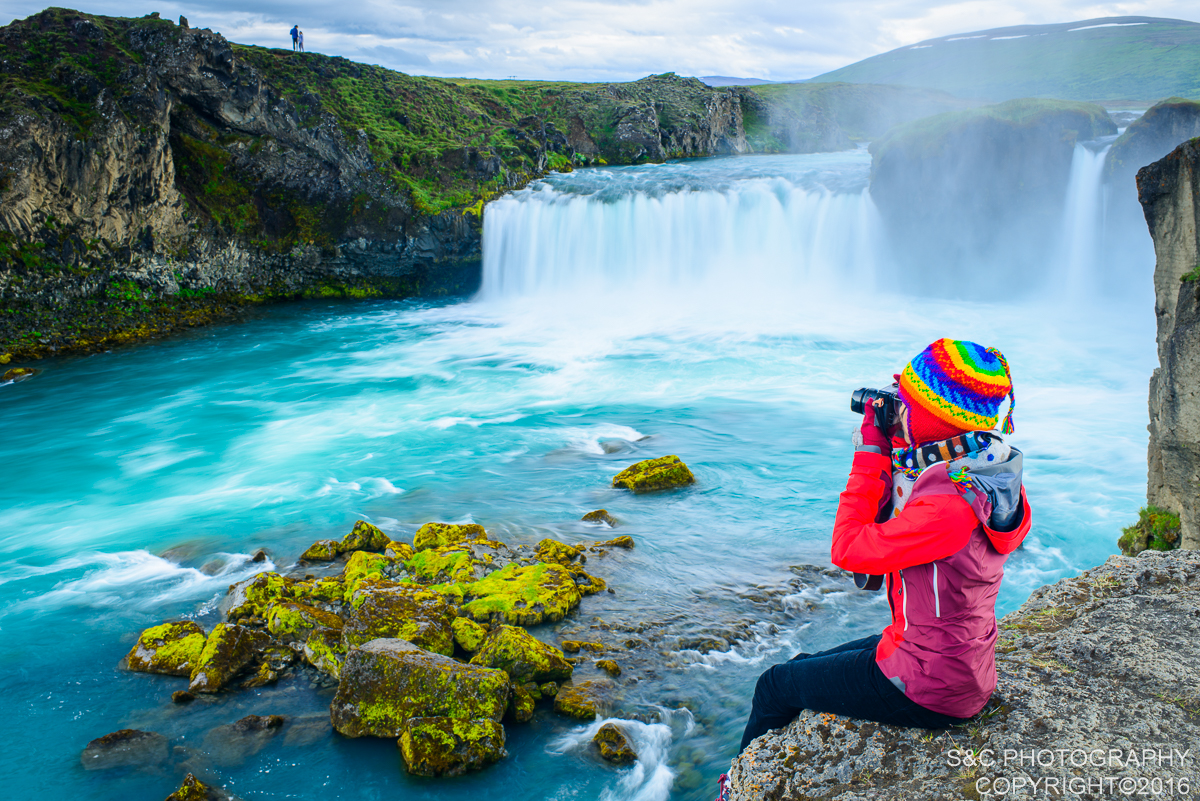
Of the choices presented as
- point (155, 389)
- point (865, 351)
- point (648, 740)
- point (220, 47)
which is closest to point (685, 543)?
point (648, 740)

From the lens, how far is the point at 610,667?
646 centimetres

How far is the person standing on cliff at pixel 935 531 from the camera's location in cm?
250

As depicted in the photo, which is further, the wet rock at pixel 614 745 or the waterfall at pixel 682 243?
the waterfall at pixel 682 243

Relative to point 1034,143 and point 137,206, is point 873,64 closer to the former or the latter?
point 1034,143

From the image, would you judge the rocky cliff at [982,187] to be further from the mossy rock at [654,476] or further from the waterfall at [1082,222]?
the mossy rock at [654,476]

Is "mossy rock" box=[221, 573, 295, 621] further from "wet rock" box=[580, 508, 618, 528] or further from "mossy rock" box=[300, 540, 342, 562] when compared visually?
"wet rock" box=[580, 508, 618, 528]

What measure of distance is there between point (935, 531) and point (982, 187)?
2948cm

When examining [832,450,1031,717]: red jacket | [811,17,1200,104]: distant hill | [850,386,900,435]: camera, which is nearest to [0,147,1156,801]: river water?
[832,450,1031,717]: red jacket

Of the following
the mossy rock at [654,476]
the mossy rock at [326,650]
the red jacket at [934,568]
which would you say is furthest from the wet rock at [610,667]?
the mossy rock at [654,476]

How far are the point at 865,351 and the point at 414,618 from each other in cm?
1645

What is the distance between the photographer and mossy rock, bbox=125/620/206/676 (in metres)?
6.66

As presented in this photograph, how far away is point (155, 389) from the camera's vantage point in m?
17.5

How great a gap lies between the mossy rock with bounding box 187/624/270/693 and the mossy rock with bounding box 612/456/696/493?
570 cm

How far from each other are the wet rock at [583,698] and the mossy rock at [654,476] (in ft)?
15.7
